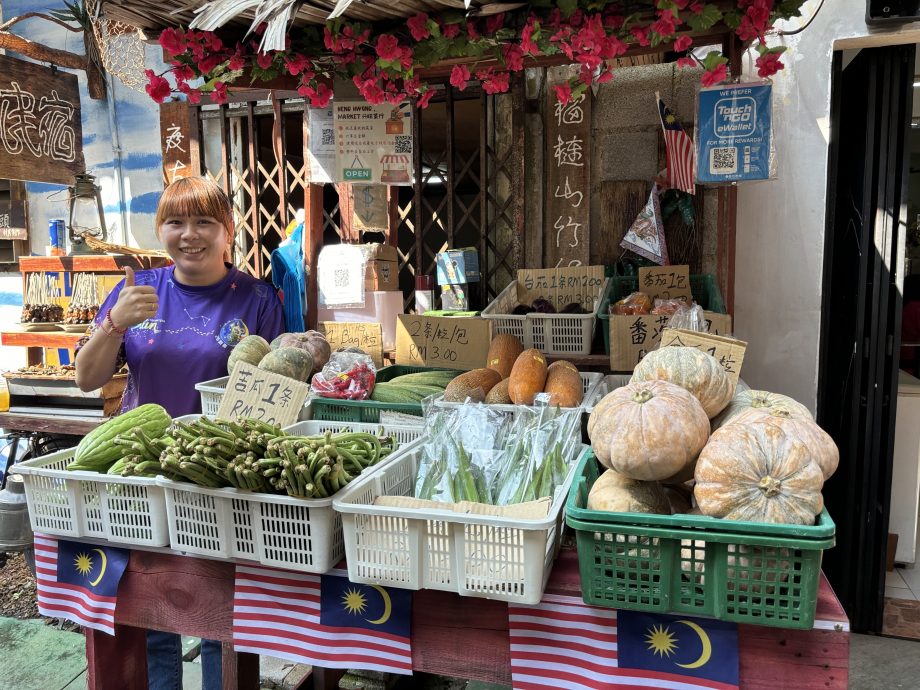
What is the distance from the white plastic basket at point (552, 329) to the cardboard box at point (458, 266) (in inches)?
29.3

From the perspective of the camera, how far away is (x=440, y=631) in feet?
5.33

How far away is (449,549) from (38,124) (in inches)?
179

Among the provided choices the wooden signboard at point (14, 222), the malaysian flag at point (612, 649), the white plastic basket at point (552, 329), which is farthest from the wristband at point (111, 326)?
the wooden signboard at point (14, 222)

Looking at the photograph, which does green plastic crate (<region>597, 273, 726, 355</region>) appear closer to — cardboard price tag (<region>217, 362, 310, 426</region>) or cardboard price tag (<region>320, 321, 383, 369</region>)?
cardboard price tag (<region>320, 321, 383, 369</region>)

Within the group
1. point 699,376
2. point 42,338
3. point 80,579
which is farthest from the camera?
point 42,338

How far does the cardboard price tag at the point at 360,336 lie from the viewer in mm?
3583

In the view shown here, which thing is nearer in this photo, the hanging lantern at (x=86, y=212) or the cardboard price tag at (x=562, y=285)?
the cardboard price tag at (x=562, y=285)

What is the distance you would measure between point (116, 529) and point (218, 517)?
377 mm

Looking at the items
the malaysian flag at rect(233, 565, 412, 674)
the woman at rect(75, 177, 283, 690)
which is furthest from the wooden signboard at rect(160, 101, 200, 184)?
the malaysian flag at rect(233, 565, 412, 674)

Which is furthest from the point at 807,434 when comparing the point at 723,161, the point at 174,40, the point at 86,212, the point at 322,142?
the point at 86,212

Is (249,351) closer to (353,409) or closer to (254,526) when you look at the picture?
(353,409)

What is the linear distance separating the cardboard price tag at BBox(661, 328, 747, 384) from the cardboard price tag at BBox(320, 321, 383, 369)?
6.14 feet

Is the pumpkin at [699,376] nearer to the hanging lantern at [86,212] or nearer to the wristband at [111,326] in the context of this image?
the wristband at [111,326]

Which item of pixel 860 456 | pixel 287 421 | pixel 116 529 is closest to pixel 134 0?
pixel 287 421
